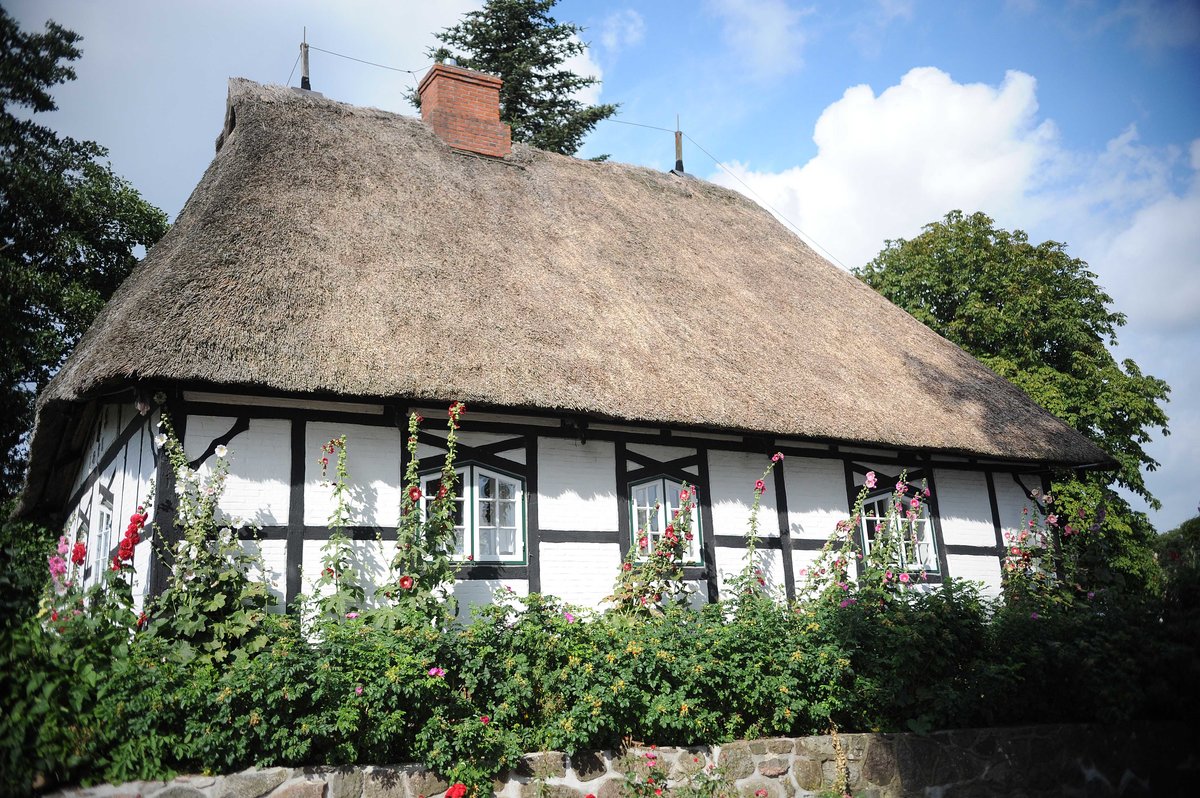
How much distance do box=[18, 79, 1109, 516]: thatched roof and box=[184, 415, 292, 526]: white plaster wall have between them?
2.36 feet

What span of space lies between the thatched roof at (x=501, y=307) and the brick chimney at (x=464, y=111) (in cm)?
33

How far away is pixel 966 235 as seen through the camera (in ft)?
63.9

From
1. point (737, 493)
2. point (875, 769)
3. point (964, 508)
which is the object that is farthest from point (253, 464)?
point (964, 508)

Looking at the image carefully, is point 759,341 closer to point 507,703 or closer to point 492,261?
point 492,261

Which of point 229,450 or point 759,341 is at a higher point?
point 759,341

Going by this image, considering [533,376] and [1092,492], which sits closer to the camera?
[533,376]

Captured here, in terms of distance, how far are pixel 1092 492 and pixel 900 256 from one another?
6.57 m

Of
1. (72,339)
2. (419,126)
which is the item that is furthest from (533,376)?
(72,339)

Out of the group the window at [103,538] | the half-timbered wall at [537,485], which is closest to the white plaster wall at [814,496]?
the half-timbered wall at [537,485]

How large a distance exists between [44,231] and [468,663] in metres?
13.0

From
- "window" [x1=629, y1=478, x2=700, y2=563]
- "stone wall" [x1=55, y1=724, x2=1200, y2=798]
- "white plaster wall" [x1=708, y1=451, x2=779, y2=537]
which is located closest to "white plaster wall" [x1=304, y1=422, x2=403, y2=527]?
"window" [x1=629, y1=478, x2=700, y2=563]

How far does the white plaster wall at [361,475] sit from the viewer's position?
759 centimetres

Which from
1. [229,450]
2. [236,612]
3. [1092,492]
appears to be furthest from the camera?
[1092,492]

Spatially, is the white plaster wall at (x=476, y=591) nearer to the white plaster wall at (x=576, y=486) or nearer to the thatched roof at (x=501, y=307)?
the white plaster wall at (x=576, y=486)
